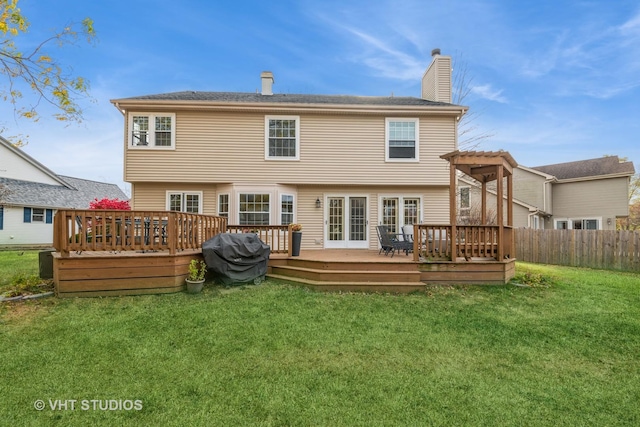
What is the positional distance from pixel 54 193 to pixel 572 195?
113 feet

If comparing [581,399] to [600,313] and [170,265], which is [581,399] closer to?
[600,313]

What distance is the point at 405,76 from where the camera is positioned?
59.4 feet

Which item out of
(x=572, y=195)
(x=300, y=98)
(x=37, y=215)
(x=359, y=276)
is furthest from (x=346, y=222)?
(x=37, y=215)

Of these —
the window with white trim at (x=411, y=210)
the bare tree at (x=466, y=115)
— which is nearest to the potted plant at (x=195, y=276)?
the window with white trim at (x=411, y=210)

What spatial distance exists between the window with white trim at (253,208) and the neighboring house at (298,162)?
34 millimetres

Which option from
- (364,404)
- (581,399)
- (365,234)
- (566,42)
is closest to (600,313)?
(581,399)

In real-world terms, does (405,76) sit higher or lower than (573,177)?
higher

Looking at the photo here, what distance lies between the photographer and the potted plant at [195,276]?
240 inches

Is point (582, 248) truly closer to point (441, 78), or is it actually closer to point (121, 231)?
point (441, 78)

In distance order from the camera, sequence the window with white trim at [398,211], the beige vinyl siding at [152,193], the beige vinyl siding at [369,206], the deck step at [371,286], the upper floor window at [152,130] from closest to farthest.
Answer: the deck step at [371,286] → the upper floor window at [152,130] → the beige vinyl siding at [152,193] → the beige vinyl siding at [369,206] → the window with white trim at [398,211]

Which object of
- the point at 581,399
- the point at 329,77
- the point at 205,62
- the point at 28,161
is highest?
the point at 329,77

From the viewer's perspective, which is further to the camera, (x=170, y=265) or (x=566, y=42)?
(x=566, y=42)

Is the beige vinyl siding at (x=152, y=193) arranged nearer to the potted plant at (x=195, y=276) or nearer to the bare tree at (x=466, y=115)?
the potted plant at (x=195, y=276)

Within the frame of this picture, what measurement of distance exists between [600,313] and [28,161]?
98.7 feet
